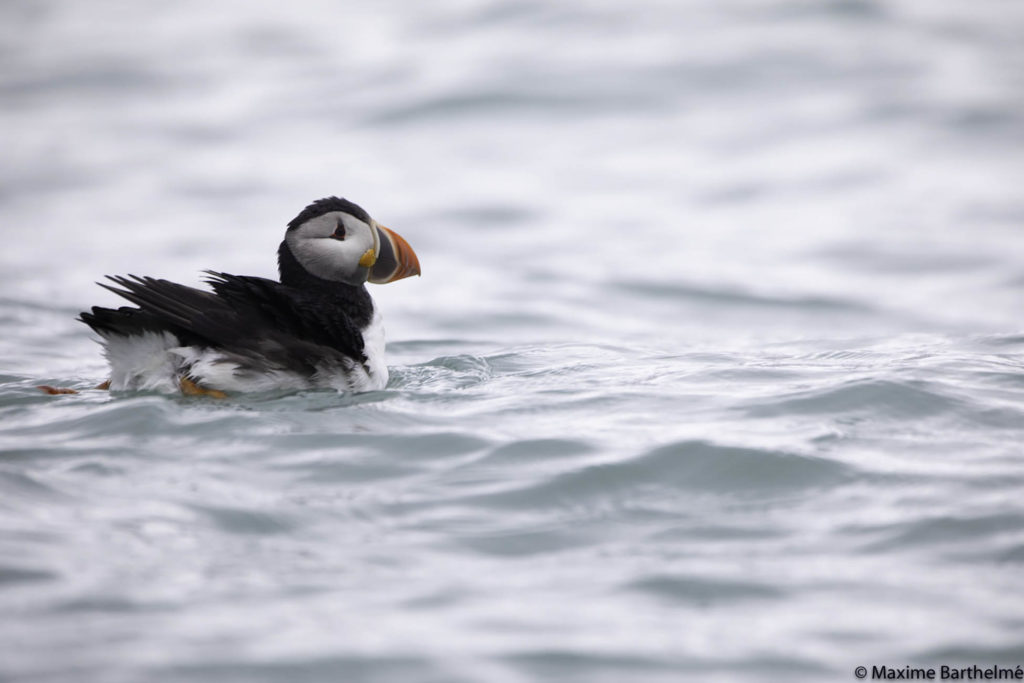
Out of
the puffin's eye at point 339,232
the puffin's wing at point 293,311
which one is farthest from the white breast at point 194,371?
the puffin's eye at point 339,232

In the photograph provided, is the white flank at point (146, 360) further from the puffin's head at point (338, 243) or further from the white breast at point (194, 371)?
the puffin's head at point (338, 243)

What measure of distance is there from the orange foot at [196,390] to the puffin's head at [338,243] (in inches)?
31.5

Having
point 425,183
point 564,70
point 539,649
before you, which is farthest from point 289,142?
point 539,649

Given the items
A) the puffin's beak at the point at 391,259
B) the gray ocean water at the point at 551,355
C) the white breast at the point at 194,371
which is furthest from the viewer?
the puffin's beak at the point at 391,259

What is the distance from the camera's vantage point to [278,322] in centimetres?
530

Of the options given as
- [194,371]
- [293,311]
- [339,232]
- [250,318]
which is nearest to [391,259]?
[339,232]

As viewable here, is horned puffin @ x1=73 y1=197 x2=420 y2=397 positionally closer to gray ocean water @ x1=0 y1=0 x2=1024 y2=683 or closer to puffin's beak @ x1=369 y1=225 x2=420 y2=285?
puffin's beak @ x1=369 y1=225 x2=420 y2=285

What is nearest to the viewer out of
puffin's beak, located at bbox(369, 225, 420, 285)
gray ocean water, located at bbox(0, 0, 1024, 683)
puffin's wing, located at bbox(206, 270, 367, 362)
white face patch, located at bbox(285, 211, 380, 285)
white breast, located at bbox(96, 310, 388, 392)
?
gray ocean water, located at bbox(0, 0, 1024, 683)

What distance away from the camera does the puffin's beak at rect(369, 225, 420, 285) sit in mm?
5720

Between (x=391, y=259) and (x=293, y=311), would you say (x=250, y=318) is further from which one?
(x=391, y=259)

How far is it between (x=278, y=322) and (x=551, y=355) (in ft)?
6.28

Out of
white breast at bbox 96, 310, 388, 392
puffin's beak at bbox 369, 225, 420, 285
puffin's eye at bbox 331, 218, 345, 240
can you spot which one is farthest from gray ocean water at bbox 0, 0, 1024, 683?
puffin's eye at bbox 331, 218, 345, 240

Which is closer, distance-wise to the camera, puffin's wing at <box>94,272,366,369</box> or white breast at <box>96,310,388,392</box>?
puffin's wing at <box>94,272,366,369</box>

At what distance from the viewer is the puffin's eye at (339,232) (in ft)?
18.5
